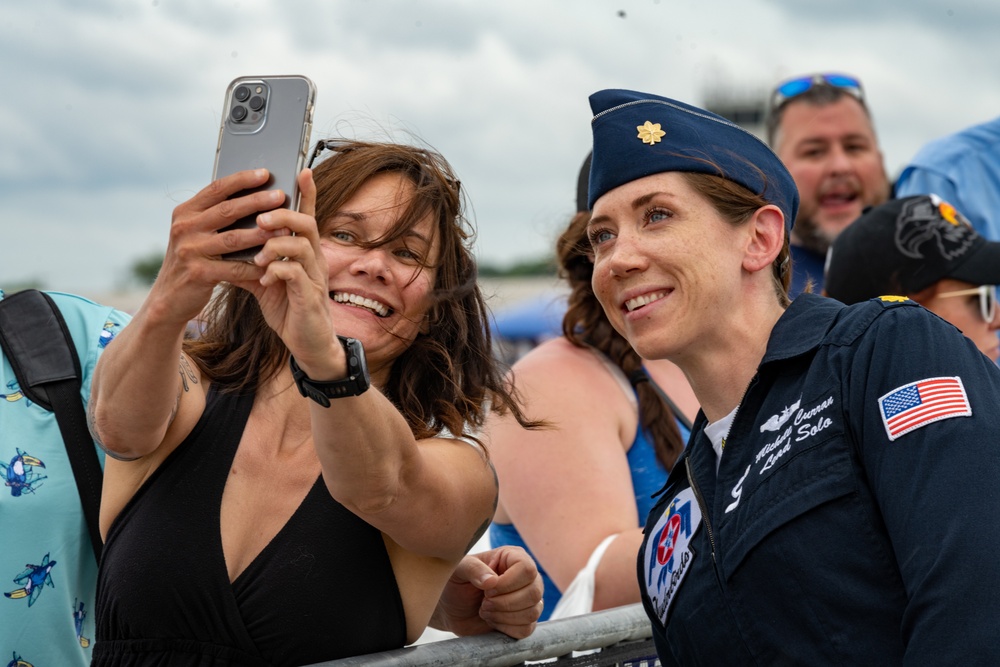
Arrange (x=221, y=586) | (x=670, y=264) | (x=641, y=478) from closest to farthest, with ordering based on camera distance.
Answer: (x=221, y=586) < (x=670, y=264) < (x=641, y=478)

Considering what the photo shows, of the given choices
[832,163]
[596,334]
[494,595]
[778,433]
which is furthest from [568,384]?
[832,163]

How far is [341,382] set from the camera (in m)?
1.81

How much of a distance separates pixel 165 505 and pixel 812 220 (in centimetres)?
321

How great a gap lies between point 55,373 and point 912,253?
2.38 meters

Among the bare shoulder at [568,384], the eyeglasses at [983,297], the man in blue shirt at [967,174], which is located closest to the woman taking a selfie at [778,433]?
the bare shoulder at [568,384]

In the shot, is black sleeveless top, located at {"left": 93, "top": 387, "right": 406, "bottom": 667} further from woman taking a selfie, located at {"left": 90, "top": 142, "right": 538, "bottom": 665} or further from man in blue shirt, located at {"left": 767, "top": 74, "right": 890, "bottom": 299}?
man in blue shirt, located at {"left": 767, "top": 74, "right": 890, "bottom": 299}

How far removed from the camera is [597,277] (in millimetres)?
2330

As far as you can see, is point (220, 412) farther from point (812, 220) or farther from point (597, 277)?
point (812, 220)

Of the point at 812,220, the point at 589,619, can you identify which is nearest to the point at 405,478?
the point at 589,619

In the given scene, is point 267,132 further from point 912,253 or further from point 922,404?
point 912,253

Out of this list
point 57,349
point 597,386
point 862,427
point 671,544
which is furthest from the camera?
point 597,386

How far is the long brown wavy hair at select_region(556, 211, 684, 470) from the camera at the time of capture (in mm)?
3193

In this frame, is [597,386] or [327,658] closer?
[327,658]

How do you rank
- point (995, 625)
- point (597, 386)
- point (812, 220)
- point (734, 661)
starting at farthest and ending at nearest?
1. point (812, 220)
2. point (597, 386)
3. point (734, 661)
4. point (995, 625)
